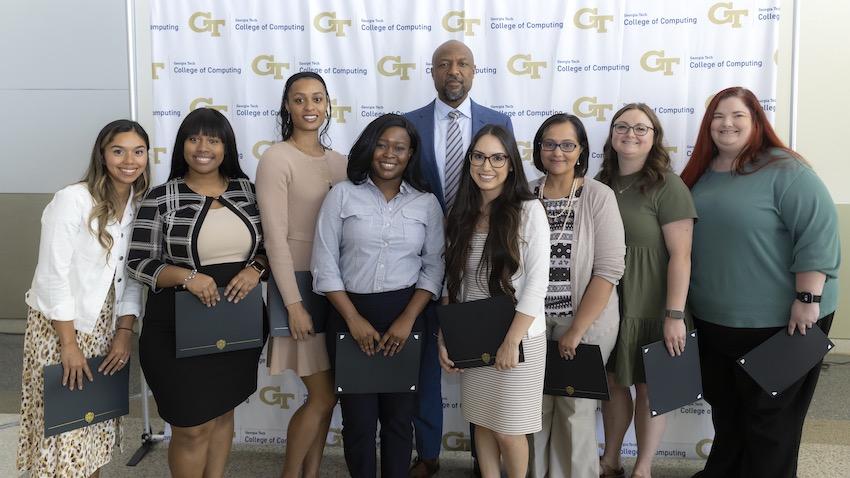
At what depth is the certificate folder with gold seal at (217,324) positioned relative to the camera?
2.12 metres

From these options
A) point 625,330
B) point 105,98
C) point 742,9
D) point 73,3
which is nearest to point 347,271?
point 625,330

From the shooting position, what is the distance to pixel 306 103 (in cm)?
235

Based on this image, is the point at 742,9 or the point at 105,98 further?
the point at 105,98

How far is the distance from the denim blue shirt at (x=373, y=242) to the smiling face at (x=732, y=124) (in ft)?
4.20

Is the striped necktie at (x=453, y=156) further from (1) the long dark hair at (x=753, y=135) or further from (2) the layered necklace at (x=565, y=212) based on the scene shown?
(1) the long dark hair at (x=753, y=135)

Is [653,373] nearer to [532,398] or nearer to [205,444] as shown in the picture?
[532,398]

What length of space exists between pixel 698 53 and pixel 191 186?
2.60 metres

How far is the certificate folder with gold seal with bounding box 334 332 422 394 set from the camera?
7.27 feet

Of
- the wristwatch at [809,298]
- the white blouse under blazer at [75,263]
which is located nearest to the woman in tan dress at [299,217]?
the white blouse under blazer at [75,263]

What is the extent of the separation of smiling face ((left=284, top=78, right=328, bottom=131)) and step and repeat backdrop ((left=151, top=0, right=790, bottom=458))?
31.9 inches

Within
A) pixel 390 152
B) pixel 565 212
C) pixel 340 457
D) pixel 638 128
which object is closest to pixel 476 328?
pixel 565 212

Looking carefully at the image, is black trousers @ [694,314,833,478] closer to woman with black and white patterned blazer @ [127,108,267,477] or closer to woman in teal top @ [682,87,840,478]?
woman in teal top @ [682,87,840,478]

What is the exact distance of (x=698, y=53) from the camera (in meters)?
3.06

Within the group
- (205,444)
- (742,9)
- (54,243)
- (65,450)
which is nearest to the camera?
(54,243)
